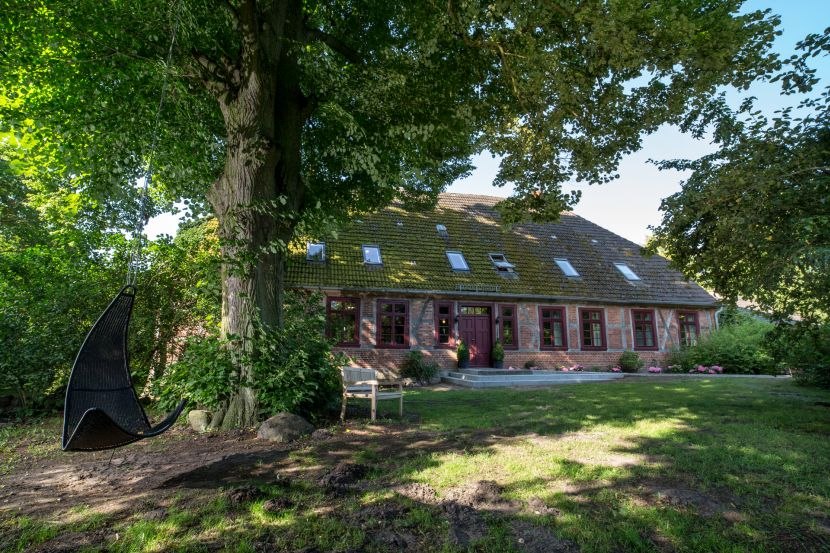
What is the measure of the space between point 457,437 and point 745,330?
16.9 metres

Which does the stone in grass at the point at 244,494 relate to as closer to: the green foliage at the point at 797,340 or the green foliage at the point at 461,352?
the green foliage at the point at 797,340

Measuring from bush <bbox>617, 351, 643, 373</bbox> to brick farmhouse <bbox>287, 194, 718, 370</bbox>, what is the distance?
0.31 meters

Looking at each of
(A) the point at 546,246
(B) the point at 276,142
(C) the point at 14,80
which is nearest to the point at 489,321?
(A) the point at 546,246

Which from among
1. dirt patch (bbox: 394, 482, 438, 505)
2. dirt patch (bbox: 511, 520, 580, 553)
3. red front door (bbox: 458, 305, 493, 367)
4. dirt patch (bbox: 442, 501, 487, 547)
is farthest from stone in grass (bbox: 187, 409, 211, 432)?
red front door (bbox: 458, 305, 493, 367)

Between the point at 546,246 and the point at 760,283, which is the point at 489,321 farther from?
the point at 760,283

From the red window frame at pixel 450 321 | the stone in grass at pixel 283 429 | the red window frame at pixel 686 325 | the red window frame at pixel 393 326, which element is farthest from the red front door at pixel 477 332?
the stone in grass at pixel 283 429

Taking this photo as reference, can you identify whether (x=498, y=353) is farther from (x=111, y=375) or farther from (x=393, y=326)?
(x=111, y=375)

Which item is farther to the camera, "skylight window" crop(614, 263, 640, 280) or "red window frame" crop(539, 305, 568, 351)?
"skylight window" crop(614, 263, 640, 280)

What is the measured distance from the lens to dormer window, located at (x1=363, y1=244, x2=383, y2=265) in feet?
51.4

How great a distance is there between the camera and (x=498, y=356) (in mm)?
15555

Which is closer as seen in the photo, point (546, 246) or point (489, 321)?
point (489, 321)

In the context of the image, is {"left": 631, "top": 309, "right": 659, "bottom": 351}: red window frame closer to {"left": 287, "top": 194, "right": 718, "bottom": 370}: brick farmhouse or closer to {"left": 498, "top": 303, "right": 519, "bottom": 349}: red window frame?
{"left": 287, "top": 194, "right": 718, "bottom": 370}: brick farmhouse

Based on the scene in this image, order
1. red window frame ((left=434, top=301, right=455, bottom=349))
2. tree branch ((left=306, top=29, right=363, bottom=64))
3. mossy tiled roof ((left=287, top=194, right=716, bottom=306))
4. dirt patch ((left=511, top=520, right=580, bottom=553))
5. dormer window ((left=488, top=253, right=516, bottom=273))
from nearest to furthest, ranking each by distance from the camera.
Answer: dirt patch ((left=511, top=520, right=580, bottom=553))
tree branch ((left=306, top=29, right=363, bottom=64))
mossy tiled roof ((left=287, top=194, right=716, bottom=306))
red window frame ((left=434, top=301, right=455, bottom=349))
dormer window ((left=488, top=253, right=516, bottom=273))

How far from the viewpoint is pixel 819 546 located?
8.88 ft
